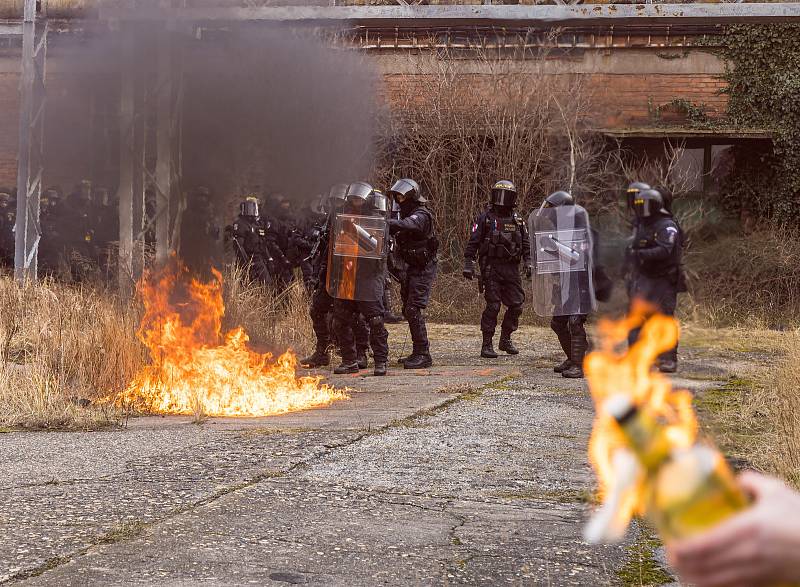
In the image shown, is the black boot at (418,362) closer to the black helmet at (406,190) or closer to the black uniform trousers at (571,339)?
the black uniform trousers at (571,339)

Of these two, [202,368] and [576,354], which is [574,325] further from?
[202,368]

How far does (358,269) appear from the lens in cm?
1123

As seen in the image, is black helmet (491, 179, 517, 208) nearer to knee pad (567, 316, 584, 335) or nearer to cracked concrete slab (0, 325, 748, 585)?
knee pad (567, 316, 584, 335)

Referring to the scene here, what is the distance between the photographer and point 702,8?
1309 centimetres

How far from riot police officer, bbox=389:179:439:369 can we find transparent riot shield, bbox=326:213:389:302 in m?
0.57

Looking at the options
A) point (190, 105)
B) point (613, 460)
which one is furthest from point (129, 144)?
point (613, 460)

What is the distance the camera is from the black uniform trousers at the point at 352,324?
1116 centimetres

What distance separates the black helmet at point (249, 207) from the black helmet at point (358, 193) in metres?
2.44

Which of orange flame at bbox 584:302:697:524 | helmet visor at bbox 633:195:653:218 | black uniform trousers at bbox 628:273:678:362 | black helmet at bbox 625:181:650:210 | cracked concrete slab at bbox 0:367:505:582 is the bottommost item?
cracked concrete slab at bbox 0:367:505:582

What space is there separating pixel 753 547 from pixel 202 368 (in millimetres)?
8114

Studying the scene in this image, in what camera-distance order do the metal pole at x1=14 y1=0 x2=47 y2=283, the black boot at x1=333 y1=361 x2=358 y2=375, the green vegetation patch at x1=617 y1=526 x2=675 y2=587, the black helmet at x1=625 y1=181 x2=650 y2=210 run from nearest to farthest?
the black helmet at x1=625 y1=181 x2=650 y2=210
the green vegetation patch at x1=617 y1=526 x2=675 y2=587
the black boot at x1=333 y1=361 x2=358 y2=375
the metal pole at x1=14 y1=0 x2=47 y2=283

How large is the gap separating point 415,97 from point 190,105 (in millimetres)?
10717

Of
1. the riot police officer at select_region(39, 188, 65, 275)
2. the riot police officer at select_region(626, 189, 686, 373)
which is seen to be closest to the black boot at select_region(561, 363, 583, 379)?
the riot police officer at select_region(39, 188, 65, 275)

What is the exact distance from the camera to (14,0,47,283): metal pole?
14.2 metres
